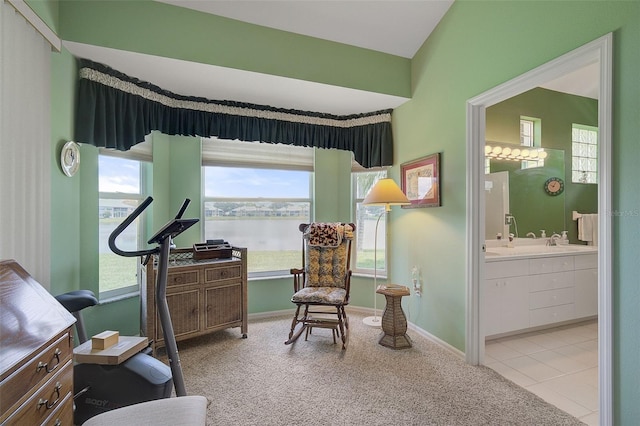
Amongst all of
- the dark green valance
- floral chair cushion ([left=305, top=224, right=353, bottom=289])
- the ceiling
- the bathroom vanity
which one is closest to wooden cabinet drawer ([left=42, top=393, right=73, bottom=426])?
the dark green valance

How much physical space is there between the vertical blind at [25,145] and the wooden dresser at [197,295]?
2.61ft

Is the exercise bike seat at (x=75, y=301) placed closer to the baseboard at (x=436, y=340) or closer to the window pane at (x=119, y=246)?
the window pane at (x=119, y=246)

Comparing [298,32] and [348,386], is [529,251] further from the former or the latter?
[298,32]

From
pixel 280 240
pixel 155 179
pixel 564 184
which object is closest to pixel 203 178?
pixel 155 179

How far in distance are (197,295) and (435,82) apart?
3.03m

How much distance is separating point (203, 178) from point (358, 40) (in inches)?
87.2

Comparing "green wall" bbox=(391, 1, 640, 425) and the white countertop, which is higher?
"green wall" bbox=(391, 1, 640, 425)

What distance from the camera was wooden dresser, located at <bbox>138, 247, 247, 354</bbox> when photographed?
2520 mm

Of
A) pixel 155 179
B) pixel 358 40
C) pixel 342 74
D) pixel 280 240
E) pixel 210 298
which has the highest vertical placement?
pixel 358 40

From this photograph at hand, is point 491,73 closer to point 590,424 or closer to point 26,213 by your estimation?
point 590,424

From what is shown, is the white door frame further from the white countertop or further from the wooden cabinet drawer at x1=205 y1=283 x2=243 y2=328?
the wooden cabinet drawer at x1=205 y1=283 x2=243 y2=328

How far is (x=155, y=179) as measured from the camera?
122 inches

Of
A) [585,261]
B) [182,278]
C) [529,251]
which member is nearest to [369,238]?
Result: [529,251]

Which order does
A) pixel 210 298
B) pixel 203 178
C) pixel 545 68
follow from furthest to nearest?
1. pixel 203 178
2. pixel 210 298
3. pixel 545 68
